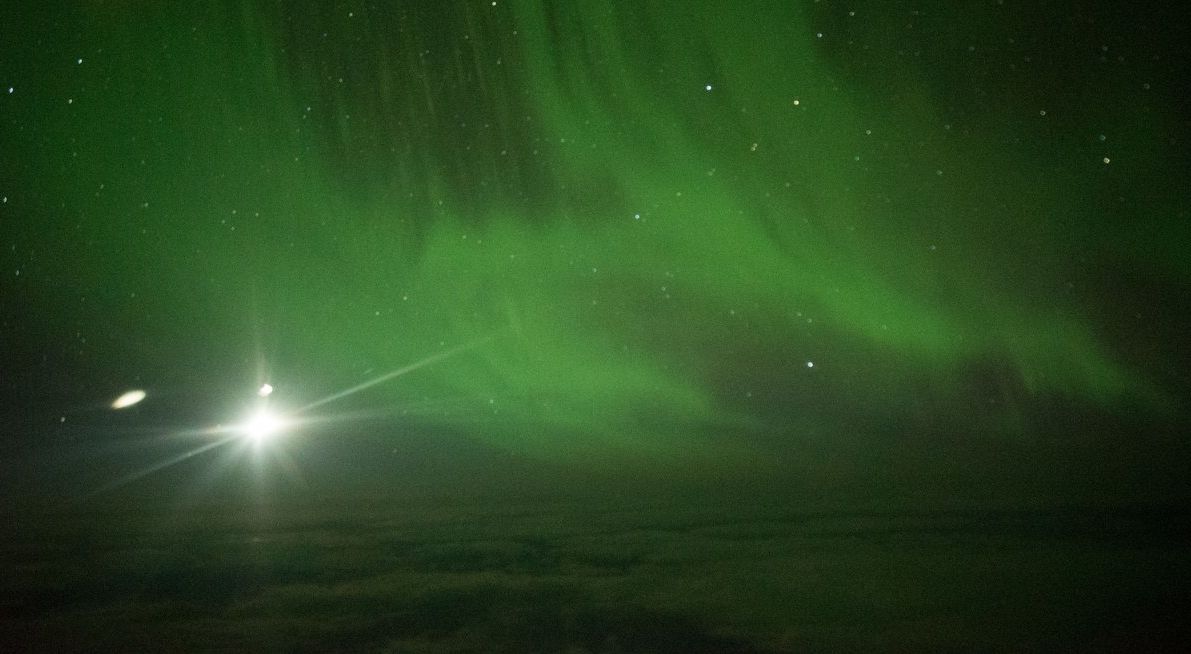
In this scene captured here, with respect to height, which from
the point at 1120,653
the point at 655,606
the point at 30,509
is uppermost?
the point at 30,509

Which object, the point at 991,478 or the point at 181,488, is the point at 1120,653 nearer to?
the point at 991,478

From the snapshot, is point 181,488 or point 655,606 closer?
point 655,606

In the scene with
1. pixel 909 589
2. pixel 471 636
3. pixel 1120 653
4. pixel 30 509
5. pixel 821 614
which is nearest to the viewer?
pixel 1120 653

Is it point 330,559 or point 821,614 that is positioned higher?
point 330,559

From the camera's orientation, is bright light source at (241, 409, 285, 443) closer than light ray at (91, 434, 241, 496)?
No

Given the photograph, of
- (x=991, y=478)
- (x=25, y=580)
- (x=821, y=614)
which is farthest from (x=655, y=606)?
(x=991, y=478)

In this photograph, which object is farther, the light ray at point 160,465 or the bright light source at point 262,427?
the bright light source at point 262,427

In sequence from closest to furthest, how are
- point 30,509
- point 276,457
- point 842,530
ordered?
point 842,530 → point 30,509 → point 276,457
